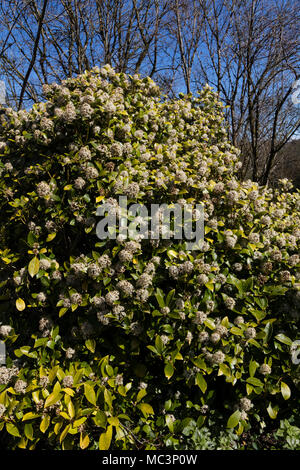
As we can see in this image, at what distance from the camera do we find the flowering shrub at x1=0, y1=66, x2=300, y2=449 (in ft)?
6.63

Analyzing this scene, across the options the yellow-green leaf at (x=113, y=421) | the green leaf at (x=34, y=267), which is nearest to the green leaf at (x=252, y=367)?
the yellow-green leaf at (x=113, y=421)

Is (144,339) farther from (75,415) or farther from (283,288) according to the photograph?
A: (283,288)

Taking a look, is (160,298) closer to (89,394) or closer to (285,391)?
(89,394)

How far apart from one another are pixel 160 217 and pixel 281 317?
1140 millimetres

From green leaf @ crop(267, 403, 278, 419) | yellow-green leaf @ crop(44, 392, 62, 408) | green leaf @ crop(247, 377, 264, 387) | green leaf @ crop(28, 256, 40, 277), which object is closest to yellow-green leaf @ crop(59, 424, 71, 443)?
yellow-green leaf @ crop(44, 392, 62, 408)

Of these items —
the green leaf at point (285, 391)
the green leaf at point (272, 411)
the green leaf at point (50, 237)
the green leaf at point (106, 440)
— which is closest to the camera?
the green leaf at point (106, 440)

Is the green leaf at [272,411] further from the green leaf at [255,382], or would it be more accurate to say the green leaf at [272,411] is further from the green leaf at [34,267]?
the green leaf at [34,267]

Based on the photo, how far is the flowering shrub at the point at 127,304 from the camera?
2.02m

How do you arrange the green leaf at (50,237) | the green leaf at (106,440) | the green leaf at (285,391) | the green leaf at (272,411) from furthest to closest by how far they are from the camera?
the green leaf at (50,237) → the green leaf at (272,411) → the green leaf at (285,391) → the green leaf at (106,440)

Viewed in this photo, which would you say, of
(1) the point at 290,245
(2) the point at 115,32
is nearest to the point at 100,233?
(1) the point at 290,245

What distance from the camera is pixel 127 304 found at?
2119 mm

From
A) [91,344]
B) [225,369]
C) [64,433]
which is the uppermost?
[91,344]

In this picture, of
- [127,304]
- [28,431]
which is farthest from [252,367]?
[28,431]

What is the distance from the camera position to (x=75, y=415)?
5.93 ft
